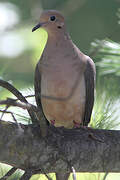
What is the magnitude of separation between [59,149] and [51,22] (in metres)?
1.33

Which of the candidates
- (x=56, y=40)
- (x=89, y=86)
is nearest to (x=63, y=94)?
(x=89, y=86)

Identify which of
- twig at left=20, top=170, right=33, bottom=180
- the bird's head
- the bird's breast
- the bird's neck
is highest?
the bird's head

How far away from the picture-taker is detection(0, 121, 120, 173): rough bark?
226 cm

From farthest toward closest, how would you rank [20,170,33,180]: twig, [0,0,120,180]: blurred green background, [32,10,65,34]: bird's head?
[0,0,120,180]: blurred green background < [32,10,65,34]: bird's head < [20,170,33,180]: twig

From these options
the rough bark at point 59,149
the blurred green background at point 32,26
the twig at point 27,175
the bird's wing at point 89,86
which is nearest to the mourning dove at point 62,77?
the bird's wing at point 89,86

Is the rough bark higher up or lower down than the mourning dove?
lower down

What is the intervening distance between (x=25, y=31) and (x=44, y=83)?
3.65m

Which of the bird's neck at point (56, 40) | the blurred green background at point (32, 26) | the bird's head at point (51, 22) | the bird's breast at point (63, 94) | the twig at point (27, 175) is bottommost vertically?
the twig at point (27, 175)

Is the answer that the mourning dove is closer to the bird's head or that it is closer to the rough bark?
the bird's head

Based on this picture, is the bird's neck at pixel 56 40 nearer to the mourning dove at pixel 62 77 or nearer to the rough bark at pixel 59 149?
the mourning dove at pixel 62 77

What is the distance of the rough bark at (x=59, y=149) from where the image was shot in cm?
226

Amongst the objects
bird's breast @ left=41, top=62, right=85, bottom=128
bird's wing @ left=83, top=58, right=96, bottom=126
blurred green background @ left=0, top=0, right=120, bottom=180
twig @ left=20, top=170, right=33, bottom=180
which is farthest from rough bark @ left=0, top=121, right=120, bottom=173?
blurred green background @ left=0, top=0, right=120, bottom=180

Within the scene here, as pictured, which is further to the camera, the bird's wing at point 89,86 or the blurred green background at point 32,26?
the blurred green background at point 32,26

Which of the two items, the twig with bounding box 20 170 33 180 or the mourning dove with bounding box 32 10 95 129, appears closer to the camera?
the twig with bounding box 20 170 33 180
